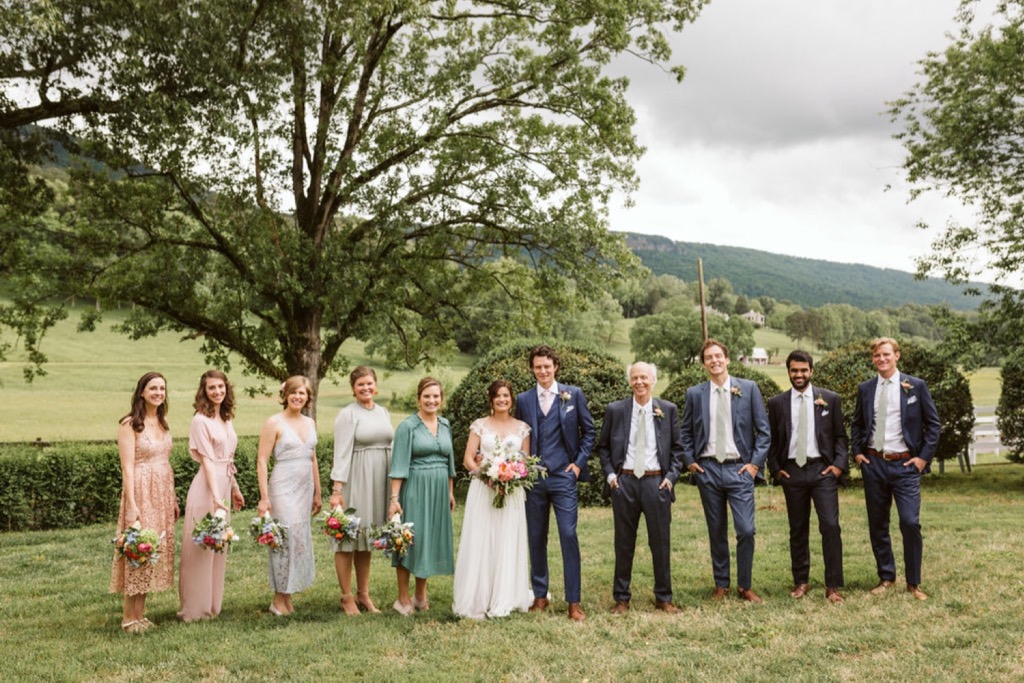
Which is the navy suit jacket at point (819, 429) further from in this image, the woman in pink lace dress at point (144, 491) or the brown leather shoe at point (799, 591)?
the woman in pink lace dress at point (144, 491)

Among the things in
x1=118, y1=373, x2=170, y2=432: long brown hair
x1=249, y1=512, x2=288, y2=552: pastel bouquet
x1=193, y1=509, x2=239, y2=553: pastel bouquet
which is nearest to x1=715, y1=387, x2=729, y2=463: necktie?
x1=249, y1=512, x2=288, y2=552: pastel bouquet

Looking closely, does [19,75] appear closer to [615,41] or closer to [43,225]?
[43,225]

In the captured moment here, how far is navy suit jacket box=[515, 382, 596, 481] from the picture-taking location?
7105 millimetres

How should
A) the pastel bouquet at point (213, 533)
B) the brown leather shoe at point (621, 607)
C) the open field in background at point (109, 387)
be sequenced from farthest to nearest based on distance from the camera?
the open field in background at point (109, 387)
the brown leather shoe at point (621, 607)
the pastel bouquet at point (213, 533)

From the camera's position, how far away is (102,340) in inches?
2653

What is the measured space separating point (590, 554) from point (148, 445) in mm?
5157

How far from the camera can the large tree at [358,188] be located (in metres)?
15.5

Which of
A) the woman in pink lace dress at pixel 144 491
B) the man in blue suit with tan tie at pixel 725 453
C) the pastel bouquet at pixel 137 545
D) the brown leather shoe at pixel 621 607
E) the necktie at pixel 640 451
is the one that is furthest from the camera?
the man in blue suit with tan tie at pixel 725 453

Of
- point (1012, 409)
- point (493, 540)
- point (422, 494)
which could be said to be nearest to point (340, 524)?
point (422, 494)

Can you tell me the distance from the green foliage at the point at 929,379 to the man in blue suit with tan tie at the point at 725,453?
9589mm

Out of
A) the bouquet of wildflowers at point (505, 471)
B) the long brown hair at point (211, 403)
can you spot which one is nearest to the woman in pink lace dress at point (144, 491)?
the long brown hair at point (211, 403)

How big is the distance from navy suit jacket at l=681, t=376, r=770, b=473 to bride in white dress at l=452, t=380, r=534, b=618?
1.62 m

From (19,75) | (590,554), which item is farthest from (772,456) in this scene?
(19,75)

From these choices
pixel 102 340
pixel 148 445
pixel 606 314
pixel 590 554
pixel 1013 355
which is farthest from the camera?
pixel 606 314
